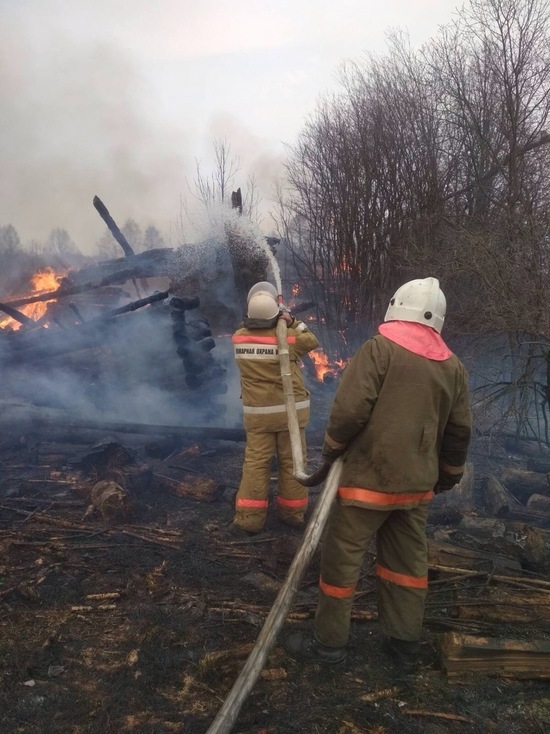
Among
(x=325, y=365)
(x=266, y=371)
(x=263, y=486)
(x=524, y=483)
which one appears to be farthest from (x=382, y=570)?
(x=325, y=365)

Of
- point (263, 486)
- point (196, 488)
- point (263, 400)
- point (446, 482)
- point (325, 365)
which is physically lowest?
point (196, 488)

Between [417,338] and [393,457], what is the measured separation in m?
0.68

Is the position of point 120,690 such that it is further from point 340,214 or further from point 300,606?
point 340,214

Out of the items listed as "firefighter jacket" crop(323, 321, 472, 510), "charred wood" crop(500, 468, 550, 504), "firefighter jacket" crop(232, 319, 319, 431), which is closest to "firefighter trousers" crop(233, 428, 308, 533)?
"firefighter jacket" crop(232, 319, 319, 431)

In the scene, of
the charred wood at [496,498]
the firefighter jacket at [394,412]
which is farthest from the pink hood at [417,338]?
the charred wood at [496,498]

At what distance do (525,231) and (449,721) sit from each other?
172 inches

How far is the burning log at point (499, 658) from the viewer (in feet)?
8.72

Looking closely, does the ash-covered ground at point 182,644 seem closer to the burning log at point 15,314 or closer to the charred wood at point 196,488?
the charred wood at point 196,488

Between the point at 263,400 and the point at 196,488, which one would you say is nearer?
the point at 263,400

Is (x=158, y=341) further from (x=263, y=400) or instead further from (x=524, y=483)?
(x=524, y=483)

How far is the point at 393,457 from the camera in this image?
9.00 ft

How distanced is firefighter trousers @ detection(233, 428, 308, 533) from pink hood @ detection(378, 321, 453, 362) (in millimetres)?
2046

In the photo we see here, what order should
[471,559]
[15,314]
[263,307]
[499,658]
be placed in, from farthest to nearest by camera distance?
1. [15,314]
2. [263,307]
3. [471,559]
4. [499,658]

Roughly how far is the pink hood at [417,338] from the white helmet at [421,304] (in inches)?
1.4
